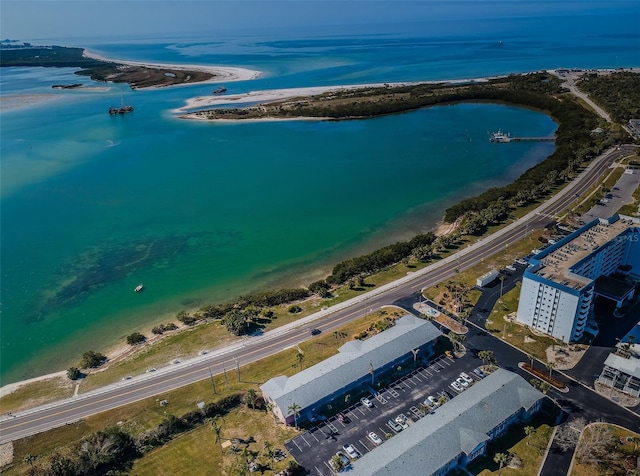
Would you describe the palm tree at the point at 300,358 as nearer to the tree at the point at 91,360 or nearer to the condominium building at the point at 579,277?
the tree at the point at 91,360

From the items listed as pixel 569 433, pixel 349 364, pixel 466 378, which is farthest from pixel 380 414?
pixel 569 433

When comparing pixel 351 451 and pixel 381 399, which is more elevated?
pixel 351 451

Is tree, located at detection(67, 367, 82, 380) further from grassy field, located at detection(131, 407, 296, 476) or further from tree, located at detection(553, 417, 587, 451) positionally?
tree, located at detection(553, 417, 587, 451)

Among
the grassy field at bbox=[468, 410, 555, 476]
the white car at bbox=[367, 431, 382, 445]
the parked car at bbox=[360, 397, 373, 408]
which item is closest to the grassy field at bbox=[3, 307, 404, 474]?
the parked car at bbox=[360, 397, 373, 408]

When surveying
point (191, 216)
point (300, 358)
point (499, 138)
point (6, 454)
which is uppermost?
point (499, 138)

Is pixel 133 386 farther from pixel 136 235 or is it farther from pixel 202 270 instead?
pixel 136 235

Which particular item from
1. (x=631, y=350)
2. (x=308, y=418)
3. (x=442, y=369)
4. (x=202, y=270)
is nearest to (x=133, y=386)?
(x=308, y=418)

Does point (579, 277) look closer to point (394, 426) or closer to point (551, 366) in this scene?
point (551, 366)

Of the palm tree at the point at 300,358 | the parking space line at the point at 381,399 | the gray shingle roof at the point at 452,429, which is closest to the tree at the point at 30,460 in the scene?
the palm tree at the point at 300,358
